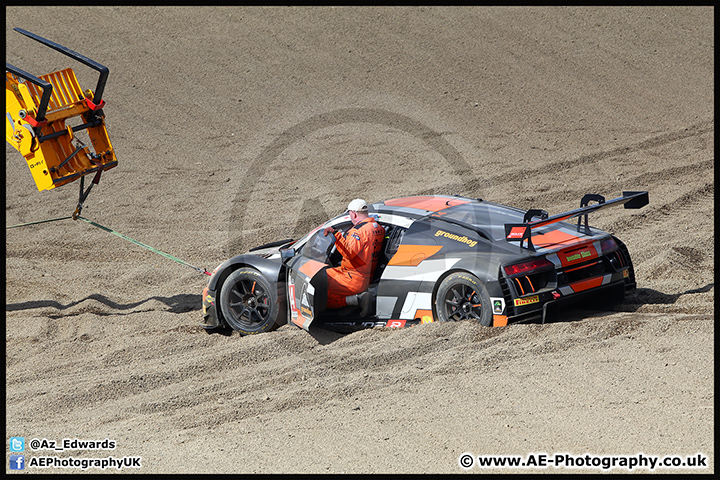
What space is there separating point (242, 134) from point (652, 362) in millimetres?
14178

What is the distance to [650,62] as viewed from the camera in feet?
74.2

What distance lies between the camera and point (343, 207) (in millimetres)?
15609

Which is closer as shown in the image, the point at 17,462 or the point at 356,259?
the point at 17,462

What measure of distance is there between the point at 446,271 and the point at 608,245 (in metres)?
1.82

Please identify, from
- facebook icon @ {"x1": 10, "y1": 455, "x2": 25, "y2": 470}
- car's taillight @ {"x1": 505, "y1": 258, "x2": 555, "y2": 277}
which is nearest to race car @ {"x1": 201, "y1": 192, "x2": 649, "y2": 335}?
car's taillight @ {"x1": 505, "y1": 258, "x2": 555, "y2": 277}

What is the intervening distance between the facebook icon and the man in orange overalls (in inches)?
140

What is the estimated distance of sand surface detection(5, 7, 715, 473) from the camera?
21.9 feet

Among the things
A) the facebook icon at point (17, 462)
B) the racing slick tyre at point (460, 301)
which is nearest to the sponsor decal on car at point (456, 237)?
the racing slick tyre at point (460, 301)

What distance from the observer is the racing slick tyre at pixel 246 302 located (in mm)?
9172

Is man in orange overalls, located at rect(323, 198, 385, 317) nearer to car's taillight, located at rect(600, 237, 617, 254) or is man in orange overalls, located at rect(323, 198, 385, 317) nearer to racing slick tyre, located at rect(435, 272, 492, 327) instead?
racing slick tyre, located at rect(435, 272, 492, 327)

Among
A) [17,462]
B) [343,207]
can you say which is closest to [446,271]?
[17,462]

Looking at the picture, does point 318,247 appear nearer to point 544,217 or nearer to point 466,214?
point 466,214

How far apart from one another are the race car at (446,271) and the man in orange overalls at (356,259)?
12 cm

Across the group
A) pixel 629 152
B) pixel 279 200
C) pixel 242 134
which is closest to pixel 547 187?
pixel 629 152
